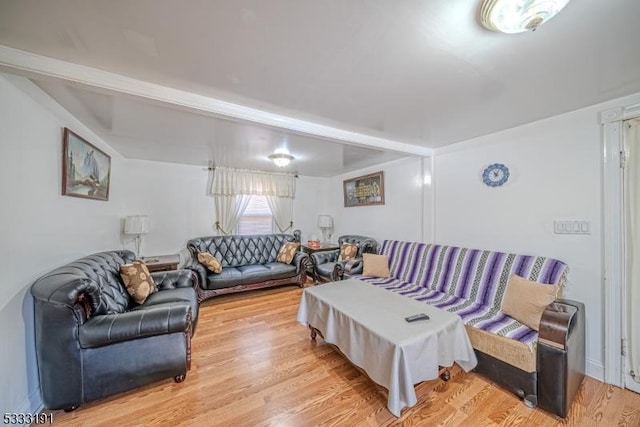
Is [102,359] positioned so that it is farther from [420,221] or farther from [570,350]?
Result: [420,221]

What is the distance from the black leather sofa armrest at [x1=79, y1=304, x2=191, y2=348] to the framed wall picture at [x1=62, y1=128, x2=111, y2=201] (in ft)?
3.87

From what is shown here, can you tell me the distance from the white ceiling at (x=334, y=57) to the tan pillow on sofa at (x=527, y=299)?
1.50 m

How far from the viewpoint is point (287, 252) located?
4426 mm

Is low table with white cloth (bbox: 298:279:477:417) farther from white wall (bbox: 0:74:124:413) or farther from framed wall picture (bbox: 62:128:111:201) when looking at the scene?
framed wall picture (bbox: 62:128:111:201)

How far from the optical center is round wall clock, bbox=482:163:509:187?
8.45ft

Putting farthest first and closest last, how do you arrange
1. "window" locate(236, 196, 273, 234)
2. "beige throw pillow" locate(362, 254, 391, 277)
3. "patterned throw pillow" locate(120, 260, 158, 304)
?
"window" locate(236, 196, 273, 234)
"beige throw pillow" locate(362, 254, 391, 277)
"patterned throw pillow" locate(120, 260, 158, 304)

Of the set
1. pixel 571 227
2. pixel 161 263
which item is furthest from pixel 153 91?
pixel 571 227

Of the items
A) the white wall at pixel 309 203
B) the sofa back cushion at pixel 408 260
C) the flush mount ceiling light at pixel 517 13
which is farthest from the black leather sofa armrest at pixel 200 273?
the flush mount ceiling light at pixel 517 13

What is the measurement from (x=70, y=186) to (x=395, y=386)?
3.01 m

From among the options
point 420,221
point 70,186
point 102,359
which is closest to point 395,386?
point 102,359

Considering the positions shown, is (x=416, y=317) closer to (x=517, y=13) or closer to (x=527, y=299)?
(x=527, y=299)

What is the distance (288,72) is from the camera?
1.53 meters

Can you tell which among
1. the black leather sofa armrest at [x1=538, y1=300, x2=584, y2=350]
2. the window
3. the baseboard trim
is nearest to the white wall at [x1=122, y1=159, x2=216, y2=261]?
the window

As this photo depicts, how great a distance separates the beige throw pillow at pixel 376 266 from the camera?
3.33 meters
